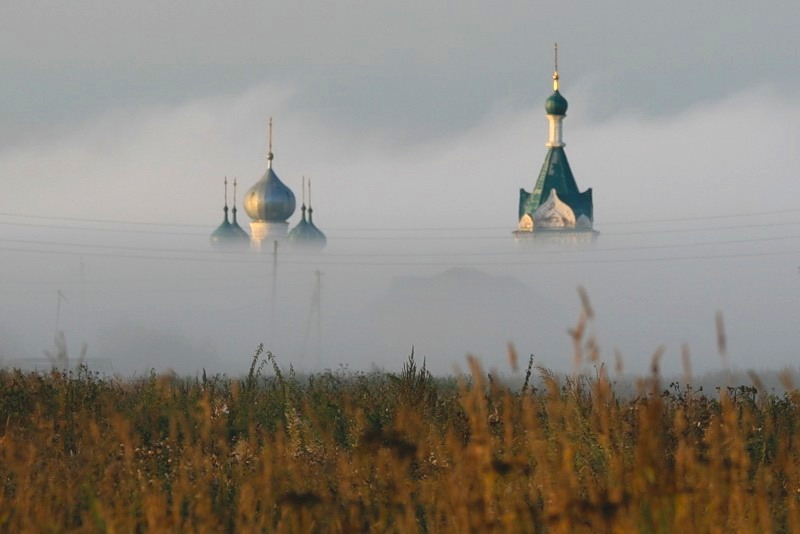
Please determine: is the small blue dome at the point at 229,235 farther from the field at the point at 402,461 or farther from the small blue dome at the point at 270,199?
the field at the point at 402,461

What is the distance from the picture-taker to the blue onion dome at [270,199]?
126m

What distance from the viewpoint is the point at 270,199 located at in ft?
412

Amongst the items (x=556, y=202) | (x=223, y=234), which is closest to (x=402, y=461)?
(x=556, y=202)

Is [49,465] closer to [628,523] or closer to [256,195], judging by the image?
[628,523]

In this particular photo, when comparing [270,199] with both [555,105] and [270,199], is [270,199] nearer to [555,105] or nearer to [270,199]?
[270,199]

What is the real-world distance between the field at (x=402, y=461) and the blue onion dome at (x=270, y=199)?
379 feet

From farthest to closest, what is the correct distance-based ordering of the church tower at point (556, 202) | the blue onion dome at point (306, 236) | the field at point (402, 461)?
the blue onion dome at point (306, 236) < the church tower at point (556, 202) < the field at point (402, 461)

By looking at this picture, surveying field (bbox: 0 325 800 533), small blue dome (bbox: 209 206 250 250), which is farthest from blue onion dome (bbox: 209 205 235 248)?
field (bbox: 0 325 800 533)

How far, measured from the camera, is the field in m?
3.33

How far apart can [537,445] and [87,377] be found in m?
6.58

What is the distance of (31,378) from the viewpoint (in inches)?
388

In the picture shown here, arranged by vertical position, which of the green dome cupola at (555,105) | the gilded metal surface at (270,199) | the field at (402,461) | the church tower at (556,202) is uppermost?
the green dome cupola at (555,105)

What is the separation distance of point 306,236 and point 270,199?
5568 millimetres

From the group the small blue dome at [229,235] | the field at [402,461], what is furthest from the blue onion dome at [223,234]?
the field at [402,461]
